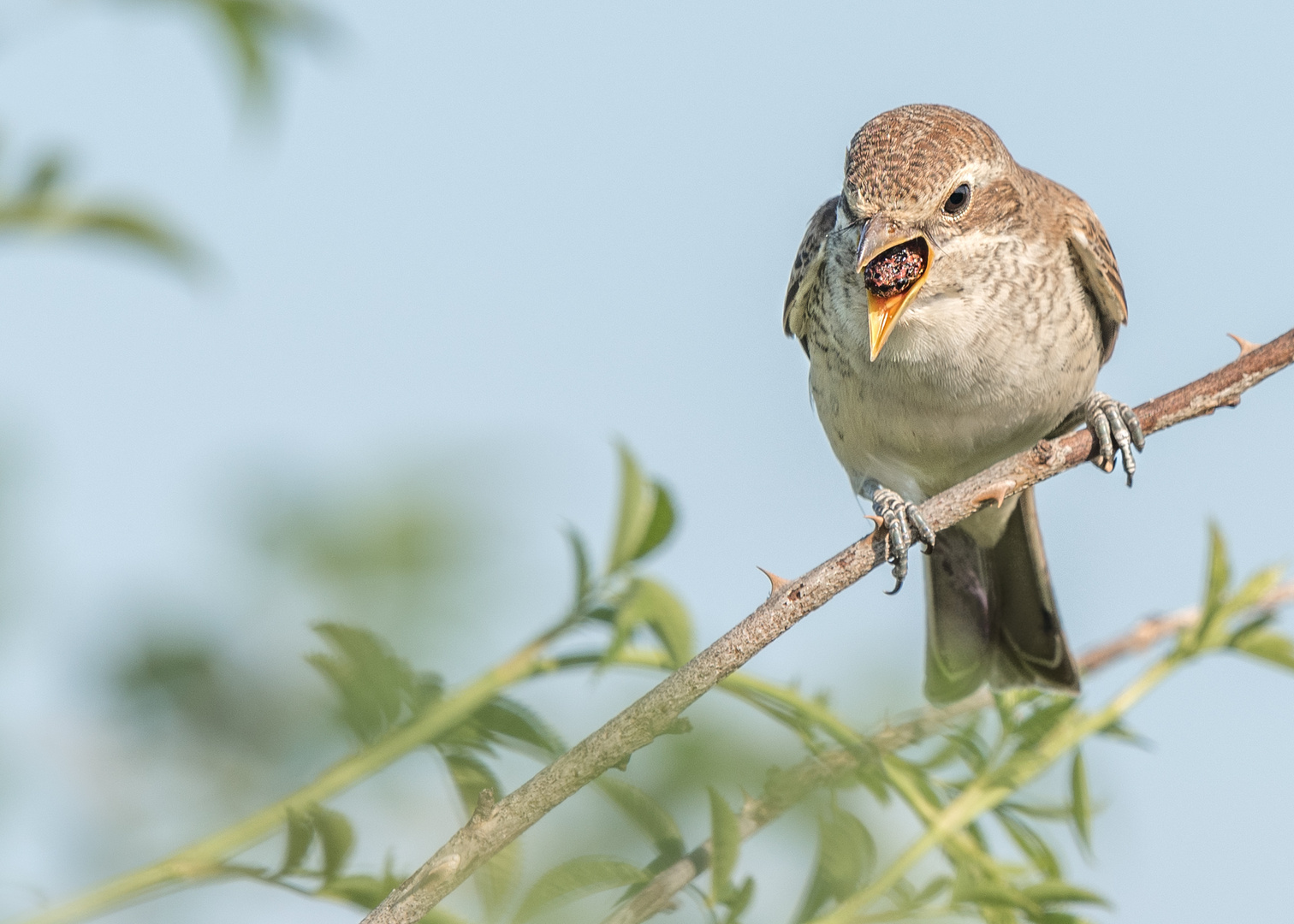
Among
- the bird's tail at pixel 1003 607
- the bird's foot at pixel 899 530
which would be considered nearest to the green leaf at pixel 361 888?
the bird's foot at pixel 899 530

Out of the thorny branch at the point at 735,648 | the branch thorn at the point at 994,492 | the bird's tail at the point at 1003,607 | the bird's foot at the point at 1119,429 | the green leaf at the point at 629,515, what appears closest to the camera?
the thorny branch at the point at 735,648

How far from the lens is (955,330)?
3.93 metres

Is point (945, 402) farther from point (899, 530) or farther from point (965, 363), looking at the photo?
point (899, 530)

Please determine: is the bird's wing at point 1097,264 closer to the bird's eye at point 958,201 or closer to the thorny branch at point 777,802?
the bird's eye at point 958,201

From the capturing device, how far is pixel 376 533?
957mm

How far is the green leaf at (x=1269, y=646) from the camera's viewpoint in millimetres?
2146

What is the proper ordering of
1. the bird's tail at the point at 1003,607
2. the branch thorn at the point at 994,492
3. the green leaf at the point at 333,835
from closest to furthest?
the green leaf at the point at 333,835 < the branch thorn at the point at 994,492 < the bird's tail at the point at 1003,607

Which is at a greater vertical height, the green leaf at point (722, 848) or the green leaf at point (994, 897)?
the green leaf at point (722, 848)

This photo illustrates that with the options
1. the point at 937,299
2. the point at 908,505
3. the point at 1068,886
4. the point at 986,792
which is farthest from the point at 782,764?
the point at 937,299

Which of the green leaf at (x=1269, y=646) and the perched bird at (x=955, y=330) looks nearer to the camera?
the green leaf at (x=1269, y=646)

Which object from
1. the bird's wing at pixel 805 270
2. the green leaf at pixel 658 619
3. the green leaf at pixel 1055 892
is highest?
the bird's wing at pixel 805 270

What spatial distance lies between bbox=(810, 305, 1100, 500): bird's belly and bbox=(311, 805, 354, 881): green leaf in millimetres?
2872

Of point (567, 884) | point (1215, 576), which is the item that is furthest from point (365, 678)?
point (1215, 576)

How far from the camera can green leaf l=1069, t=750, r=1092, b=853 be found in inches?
72.8
